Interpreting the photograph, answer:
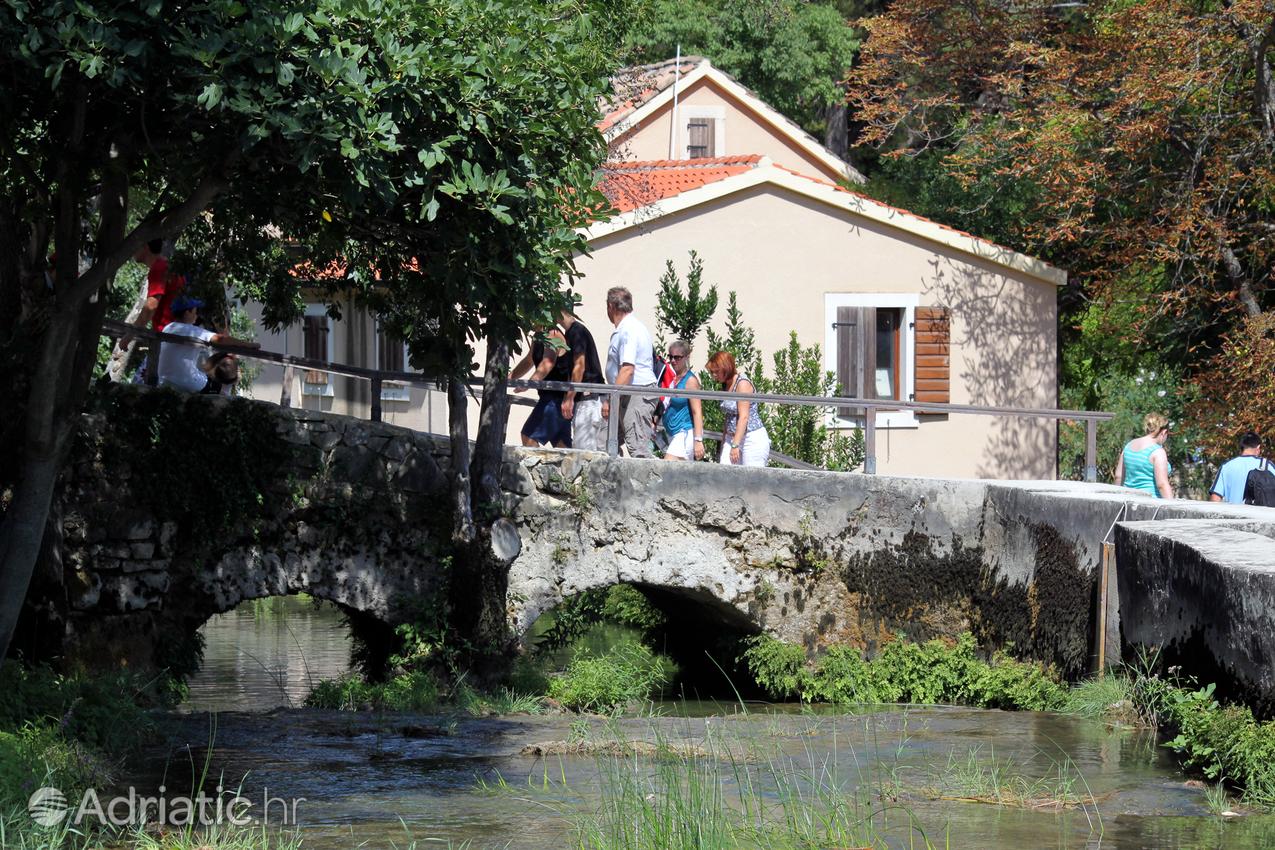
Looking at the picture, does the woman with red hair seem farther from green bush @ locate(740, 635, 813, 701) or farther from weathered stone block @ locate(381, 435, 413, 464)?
weathered stone block @ locate(381, 435, 413, 464)

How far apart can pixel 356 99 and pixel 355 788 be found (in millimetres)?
3884

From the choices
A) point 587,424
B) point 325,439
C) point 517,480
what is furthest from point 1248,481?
point 325,439

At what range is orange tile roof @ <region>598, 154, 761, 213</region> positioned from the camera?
18.1 metres

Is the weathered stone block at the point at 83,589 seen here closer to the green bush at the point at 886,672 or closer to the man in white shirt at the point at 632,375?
the man in white shirt at the point at 632,375

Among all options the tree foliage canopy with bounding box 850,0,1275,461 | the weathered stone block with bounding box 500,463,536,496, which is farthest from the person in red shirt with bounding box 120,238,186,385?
the tree foliage canopy with bounding box 850,0,1275,461

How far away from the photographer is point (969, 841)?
7.60 m

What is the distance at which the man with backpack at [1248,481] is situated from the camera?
1260 centimetres

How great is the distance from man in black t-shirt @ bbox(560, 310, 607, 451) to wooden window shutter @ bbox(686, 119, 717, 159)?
1519cm

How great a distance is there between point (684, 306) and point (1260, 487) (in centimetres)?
662

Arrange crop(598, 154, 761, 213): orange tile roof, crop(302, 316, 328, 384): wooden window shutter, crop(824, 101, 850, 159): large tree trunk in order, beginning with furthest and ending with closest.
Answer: crop(824, 101, 850, 159): large tree trunk < crop(302, 316, 328, 384): wooden window shutter < crop(598, 154, 761, 213): orange tile roof

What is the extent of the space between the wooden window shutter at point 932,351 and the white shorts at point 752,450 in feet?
17.3

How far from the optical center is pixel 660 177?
20.8 meters

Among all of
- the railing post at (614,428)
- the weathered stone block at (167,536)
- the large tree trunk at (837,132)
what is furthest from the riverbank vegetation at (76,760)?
the large tree trunk at (837,132)

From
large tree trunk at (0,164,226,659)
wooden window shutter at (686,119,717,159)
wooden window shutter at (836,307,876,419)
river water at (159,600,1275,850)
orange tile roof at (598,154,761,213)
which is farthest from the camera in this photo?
wooden window shutter at (686,119,717,159)
